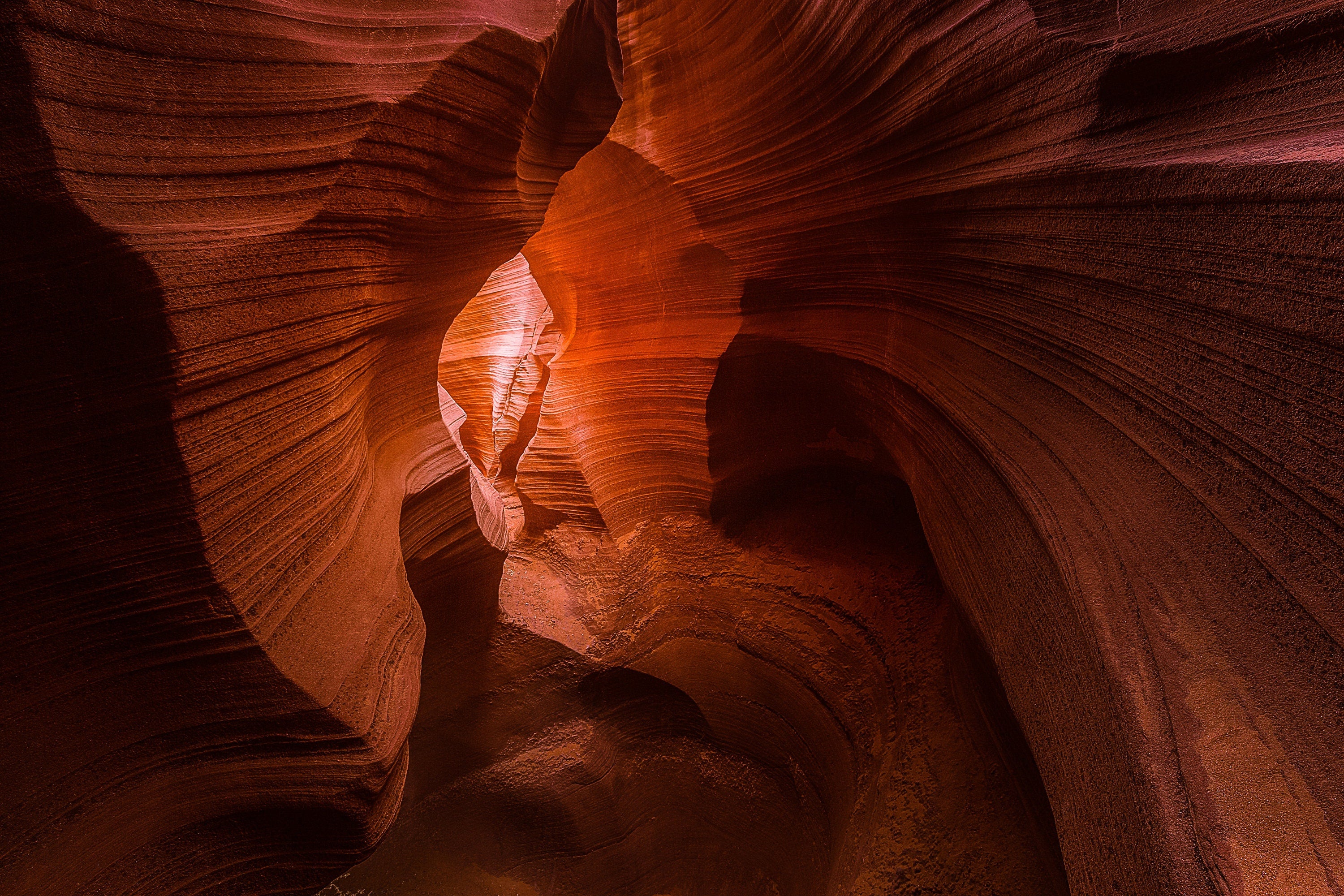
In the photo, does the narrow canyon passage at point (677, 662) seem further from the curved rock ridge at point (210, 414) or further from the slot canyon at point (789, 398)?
the curved rock ridge at point (210, 414)

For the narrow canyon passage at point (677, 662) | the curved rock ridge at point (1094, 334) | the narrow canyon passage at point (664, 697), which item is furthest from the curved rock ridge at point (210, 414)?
the narrow canyon passage at point (664, 697)

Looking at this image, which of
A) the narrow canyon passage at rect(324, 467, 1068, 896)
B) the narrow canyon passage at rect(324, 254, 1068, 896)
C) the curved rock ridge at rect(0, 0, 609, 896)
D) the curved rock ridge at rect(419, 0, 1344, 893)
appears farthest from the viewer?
the narrow canyon passage at rect(324, 467, 1068, 896)

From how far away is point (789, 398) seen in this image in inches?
165

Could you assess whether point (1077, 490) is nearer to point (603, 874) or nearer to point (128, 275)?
point (128, 275)

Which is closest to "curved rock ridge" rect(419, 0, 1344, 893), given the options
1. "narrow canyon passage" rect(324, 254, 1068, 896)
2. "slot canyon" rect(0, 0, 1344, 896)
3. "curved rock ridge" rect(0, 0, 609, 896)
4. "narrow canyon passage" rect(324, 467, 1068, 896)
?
"slot canyon" rect(0, 0, 1344, 896)

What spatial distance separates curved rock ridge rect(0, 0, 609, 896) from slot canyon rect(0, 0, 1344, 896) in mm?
11

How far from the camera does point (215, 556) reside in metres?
1.86

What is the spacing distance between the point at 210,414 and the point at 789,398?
3056 millimetres

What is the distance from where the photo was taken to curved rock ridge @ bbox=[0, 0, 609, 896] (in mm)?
1603

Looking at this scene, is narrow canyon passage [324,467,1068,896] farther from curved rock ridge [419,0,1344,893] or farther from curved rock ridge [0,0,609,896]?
curved rock ridge [0,0,609,896]

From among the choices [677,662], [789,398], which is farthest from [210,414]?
[677,662]

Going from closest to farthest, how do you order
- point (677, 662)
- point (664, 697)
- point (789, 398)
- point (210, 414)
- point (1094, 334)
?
point (210, 414) < point (1094, 334) < point (789, 398) < point (677, 662) < point (664, 697)

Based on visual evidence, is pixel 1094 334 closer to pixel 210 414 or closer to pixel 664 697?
pixel 210 414

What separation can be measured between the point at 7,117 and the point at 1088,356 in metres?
2.71
